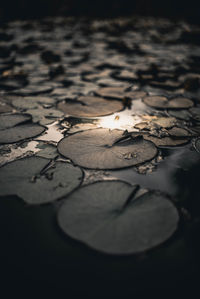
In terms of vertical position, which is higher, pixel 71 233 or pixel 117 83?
pixel 117 83

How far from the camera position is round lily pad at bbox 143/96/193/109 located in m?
2.07

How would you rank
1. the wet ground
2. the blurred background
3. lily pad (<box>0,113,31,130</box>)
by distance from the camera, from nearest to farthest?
the wet ground → lily pad (<box>0,113,31,130</box>) → the blurred background

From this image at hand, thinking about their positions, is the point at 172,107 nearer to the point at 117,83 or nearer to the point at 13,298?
the point at 117,83

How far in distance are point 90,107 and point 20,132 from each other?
735 millimetres

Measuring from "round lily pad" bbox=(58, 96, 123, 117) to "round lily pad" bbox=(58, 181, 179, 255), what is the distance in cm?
103

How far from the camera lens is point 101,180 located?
1.13 m

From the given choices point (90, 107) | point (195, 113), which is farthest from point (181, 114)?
point (90, 107)

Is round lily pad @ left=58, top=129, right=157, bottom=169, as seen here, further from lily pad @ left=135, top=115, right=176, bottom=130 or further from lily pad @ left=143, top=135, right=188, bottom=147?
lily pad @ left=135, top=115, right=176, bottom=130

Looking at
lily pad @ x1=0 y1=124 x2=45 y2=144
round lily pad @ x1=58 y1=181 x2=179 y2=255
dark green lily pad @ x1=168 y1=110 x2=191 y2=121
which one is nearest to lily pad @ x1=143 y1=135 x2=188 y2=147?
dark green lily pad @ x1=168 y1=110 x2=191 y2=121

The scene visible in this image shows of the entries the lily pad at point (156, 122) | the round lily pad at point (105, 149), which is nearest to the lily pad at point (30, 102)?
the round lily pad at point (105, 149)

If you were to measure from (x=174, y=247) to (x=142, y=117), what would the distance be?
1274mm

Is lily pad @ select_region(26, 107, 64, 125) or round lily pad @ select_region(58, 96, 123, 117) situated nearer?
lily pad @ select_region(26, 107, 64, 125)

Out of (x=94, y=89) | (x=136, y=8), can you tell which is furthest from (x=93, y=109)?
(x=136, y=8)

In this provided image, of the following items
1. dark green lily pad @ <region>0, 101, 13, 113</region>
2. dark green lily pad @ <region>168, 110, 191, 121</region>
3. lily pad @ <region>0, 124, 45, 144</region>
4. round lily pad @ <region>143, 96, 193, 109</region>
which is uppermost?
round lily pad @ <region>143, 96, 193, 109</region>
